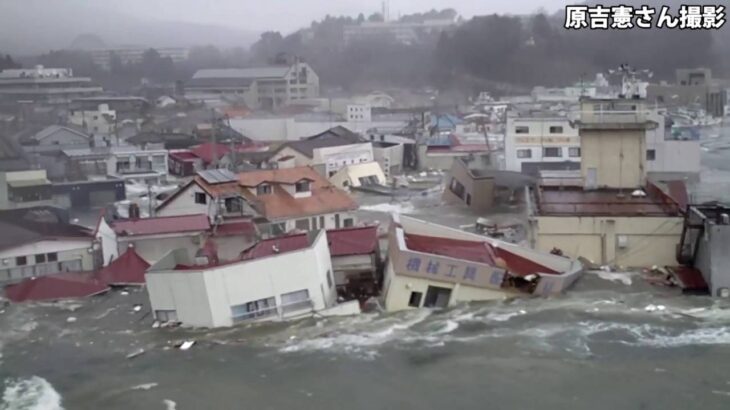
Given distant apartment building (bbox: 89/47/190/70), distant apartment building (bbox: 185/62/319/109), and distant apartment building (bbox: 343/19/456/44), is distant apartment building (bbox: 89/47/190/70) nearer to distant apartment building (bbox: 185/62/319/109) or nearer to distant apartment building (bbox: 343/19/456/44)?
distant apartment building (bbox: 185/62/319/109)

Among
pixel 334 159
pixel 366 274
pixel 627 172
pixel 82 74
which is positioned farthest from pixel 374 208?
pixel 82 74

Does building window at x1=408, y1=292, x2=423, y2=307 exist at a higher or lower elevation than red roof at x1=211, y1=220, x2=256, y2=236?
lower

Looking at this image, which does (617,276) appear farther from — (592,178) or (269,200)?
(269,200)

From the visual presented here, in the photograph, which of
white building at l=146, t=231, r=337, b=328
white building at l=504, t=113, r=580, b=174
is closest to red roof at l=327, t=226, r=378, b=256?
white building at l=146, t=231, r=337, b=328

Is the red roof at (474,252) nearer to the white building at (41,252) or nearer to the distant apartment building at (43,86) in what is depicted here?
the white building at (41,252)

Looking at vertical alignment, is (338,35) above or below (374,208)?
above

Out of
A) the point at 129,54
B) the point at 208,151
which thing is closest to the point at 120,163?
the point at 208,151

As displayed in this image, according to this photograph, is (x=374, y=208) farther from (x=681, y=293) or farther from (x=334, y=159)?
(x=681, y=293)
